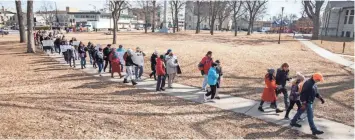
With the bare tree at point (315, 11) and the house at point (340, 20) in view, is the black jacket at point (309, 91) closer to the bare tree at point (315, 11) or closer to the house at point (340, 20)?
the bare tree at point (315, 11)

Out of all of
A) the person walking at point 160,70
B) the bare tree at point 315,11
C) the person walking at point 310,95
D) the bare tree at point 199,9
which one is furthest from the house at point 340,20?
the person walking at point 310,95

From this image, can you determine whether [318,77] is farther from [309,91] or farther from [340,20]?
[340,20]

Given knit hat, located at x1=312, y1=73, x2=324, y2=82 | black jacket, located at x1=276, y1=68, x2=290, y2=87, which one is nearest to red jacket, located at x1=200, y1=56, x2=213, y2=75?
black jacket, located at x1=276, y1=68, x2=290, y2=87

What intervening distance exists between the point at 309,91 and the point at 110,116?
489cm

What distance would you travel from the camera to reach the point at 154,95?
933 cm

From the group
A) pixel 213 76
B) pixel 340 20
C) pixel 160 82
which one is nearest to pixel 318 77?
A: pixel 213 76

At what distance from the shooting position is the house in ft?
165

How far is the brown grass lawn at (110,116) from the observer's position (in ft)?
19.1

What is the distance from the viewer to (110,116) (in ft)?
22.6

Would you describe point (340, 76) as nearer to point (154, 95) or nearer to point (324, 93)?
point (324, 93)

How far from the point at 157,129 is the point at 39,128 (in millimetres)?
2540

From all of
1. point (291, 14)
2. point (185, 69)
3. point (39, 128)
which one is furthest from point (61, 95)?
point (291, 14)

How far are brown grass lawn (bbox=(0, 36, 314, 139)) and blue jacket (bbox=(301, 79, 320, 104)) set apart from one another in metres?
0.87

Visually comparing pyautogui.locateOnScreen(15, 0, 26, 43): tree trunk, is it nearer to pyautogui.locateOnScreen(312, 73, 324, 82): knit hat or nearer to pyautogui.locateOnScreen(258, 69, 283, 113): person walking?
pyautogui.locateOnScreen(258, 69, 283, 113): person walking
